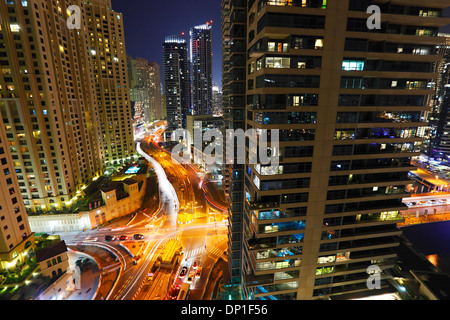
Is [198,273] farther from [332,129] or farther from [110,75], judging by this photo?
[110,75]

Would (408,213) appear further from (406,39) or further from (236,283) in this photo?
(406,39)

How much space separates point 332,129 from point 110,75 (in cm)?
9985

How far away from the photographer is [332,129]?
2541 centimetres

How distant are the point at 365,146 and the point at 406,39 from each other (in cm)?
1236

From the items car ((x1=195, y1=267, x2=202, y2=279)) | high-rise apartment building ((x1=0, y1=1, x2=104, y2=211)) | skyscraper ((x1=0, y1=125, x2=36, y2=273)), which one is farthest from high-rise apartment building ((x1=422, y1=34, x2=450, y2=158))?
skyscraper ((x1=0, y1=125, x2=36, y2=273))

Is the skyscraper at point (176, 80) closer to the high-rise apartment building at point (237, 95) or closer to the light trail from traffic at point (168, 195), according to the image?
the light trail from traffic at point (168, 195)

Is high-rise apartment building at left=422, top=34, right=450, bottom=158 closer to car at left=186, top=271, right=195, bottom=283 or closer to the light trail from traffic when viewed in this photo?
the light trail from traffic

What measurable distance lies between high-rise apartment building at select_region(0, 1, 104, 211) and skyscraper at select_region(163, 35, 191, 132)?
100464 millimetres

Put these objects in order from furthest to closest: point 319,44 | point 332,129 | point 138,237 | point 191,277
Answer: point 138,237
point 191,277
point 332,129
point 319,44

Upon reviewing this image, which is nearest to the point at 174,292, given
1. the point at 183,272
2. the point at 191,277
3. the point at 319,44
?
the point at 191,277

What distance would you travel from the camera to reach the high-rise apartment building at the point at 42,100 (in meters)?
56.1

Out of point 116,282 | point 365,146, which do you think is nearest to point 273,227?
point 365,146

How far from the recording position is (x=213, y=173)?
107m

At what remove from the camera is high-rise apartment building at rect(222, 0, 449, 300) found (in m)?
23.3
